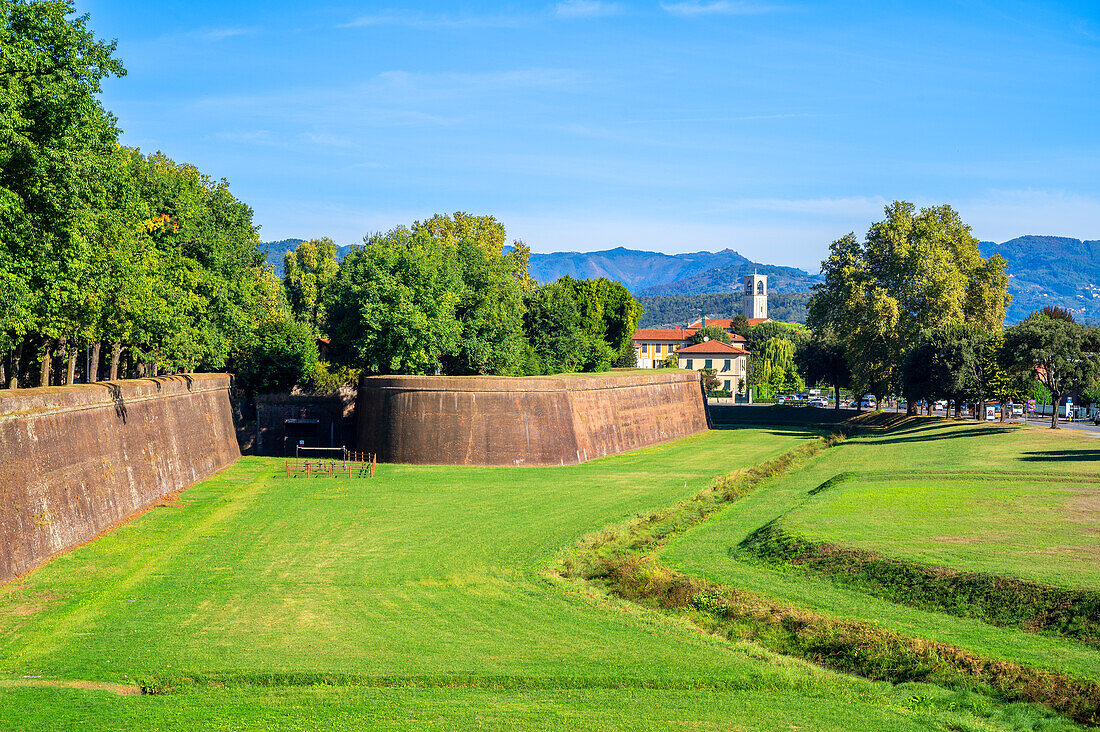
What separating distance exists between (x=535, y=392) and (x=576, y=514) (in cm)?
1706

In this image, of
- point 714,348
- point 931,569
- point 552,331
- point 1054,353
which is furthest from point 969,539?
point 714,348

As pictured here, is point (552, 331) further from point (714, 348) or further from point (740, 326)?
point (740, 326)

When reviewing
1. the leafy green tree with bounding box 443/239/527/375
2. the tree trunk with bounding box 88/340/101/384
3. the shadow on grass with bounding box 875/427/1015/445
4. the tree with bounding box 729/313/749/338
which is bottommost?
the shadow on grass with bounding box 875/427/1015/445

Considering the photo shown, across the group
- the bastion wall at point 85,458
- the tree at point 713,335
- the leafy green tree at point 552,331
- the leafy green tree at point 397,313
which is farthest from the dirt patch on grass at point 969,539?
the tree at point 713,335

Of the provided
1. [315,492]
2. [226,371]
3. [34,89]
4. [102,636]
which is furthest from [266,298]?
[102,636]

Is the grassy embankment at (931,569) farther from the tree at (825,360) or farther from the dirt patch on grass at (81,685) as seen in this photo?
the tree at (825,360)

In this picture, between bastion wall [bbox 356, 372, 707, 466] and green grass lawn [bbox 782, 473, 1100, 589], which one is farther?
bastion wall [bbox 356, 372, 707, 466]

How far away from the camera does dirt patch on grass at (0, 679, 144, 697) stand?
56.4 feet

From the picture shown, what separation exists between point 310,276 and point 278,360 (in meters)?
37.7

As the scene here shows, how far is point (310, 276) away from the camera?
98.6 meters

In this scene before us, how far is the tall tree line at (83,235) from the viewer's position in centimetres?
2494

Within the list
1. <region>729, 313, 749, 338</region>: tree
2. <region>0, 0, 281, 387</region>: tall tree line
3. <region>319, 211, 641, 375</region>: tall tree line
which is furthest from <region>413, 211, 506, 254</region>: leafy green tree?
<region>729, 313, 749, 338</region>: tree

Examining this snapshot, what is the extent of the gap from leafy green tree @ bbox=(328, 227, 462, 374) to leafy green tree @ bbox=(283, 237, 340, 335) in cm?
3119

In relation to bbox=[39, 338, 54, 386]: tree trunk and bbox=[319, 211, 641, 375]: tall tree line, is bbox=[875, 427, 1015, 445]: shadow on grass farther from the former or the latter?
bbox=[39, 338, 54, 386]: tree trunk
